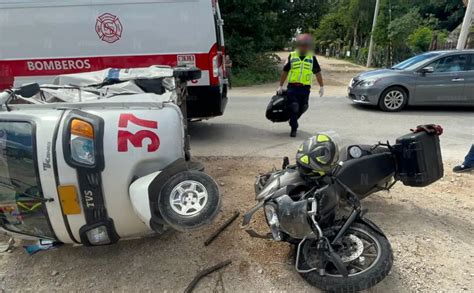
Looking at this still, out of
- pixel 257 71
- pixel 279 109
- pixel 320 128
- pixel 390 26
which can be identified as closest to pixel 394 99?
pixel 320 128

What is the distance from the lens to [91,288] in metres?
2.67

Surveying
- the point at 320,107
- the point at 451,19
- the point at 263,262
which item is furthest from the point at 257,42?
the point at 451,19

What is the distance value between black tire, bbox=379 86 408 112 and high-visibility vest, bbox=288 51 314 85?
3598 millimetres

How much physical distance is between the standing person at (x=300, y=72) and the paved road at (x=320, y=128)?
65cm

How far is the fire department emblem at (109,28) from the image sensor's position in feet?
18.7

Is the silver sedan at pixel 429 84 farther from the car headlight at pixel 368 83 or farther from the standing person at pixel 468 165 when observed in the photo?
the standing person at pixel 468 165

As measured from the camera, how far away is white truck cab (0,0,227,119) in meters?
5.64

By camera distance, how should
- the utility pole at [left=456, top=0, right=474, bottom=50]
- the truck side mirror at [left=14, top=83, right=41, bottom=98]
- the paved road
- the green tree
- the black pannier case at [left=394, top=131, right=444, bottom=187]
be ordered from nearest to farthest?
1. the truck side mirror at [left=14, top=83, right=41, bottom=98]
2. the black pannier case at [left=394, top=131, right=444, bottom=187]
3. the paved road
4. the utility pole at [left=456, top=0, right=474, bottom=50]
5. the green tree

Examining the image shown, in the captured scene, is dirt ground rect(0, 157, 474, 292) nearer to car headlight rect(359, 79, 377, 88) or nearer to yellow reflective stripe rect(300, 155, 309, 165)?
yellow reflective stripe rect(300, 155, 309, 165)

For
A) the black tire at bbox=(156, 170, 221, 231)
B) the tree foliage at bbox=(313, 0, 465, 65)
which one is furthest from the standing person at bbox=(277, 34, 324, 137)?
the tree foliage at bbox=(313, 0, 465, 65)

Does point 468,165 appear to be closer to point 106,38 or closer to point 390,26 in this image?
point 106,38

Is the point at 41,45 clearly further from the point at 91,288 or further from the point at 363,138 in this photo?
the point at 363,138

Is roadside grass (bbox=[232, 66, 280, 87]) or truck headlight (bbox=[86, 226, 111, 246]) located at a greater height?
roadside grass (bbox=[232, 66, 280, 87])

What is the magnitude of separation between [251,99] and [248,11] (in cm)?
645
